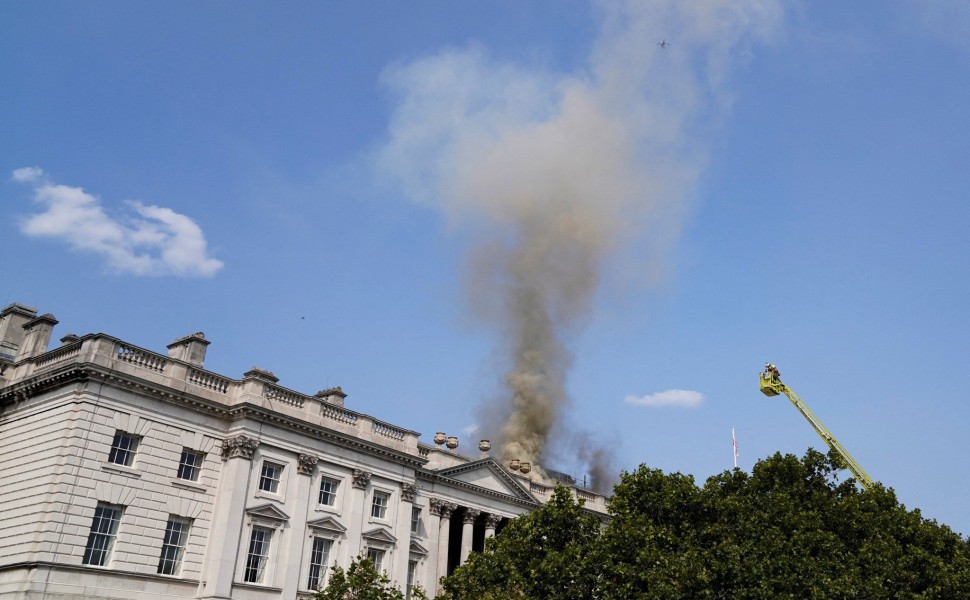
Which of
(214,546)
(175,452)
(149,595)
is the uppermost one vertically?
(175,452)

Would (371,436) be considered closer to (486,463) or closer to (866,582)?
(486,463)

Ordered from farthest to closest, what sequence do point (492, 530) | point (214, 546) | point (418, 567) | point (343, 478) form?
point (492, 530) < point (418, 567) < point (343, 478) < point (214, 546)

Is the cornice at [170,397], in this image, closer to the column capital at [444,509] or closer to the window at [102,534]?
the window at [102,534]

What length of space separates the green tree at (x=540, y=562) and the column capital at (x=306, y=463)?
9.63 meters

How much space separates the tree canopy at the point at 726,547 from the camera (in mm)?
35594

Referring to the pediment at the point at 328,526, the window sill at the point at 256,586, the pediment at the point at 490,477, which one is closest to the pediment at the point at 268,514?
the pediment at the point at 328,526

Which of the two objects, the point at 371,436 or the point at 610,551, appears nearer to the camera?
the point at 610,551

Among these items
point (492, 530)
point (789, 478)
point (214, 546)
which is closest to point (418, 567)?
point (492, 530)

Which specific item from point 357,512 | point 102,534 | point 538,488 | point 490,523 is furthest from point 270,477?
point 538,488

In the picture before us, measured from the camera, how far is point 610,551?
120ft

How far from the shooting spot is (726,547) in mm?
36125

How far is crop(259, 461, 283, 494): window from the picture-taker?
42.6 metres

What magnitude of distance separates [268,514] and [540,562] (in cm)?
1395

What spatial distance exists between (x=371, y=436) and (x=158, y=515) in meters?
13.3
